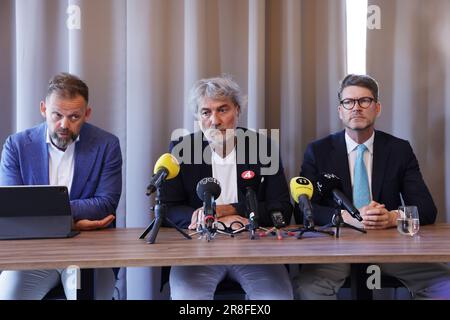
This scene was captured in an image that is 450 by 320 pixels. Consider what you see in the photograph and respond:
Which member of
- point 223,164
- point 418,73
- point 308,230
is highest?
point 418,73

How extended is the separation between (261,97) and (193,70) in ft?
1.52

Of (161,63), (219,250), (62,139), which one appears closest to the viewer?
(219,250)

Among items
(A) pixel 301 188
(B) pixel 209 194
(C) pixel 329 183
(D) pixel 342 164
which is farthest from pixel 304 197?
(D) pixel 342 164

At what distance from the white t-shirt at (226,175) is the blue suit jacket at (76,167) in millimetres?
514

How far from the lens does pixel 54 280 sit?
79.5 inches

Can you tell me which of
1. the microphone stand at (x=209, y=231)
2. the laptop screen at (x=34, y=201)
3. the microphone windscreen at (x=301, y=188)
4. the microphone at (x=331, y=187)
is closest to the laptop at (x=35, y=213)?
the laptop screen at (x=34, y=201)

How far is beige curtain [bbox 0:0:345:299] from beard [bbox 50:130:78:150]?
58cm

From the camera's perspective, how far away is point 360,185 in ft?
8.09

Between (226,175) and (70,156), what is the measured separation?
823mm

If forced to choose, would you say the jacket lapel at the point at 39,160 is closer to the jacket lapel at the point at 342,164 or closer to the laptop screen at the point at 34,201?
the laptop screen at the point at 34,201

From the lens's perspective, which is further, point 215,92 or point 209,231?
point 215,92

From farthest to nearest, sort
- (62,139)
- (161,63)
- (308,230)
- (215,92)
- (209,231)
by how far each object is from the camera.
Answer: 1. (161,63)
2. (215,92)
3. (62,139)
4. (308,230)
5. (209,231)

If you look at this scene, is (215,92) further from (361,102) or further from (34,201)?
(34,201)
